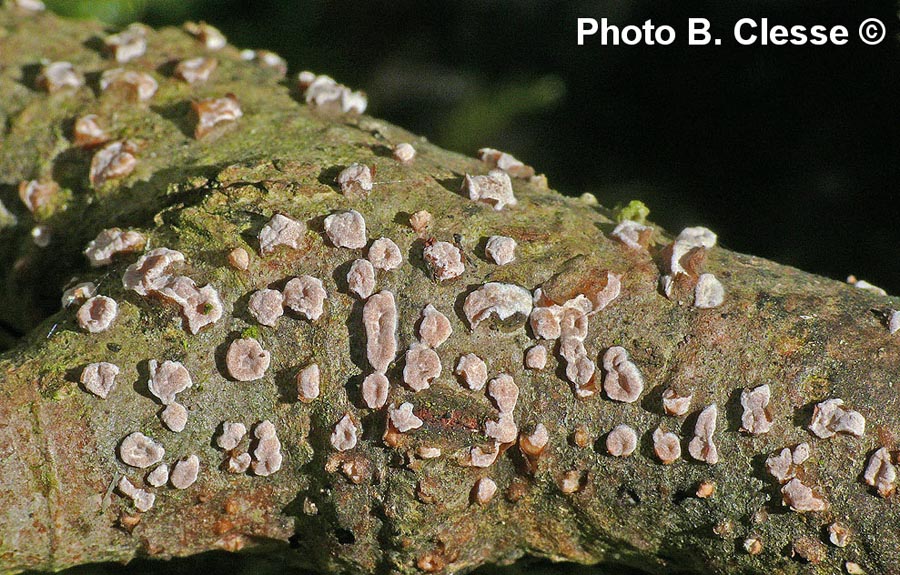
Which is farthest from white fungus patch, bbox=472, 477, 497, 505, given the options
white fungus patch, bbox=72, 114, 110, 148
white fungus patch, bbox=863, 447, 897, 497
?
white fungus patch, bbox=72, 114, 110, 148

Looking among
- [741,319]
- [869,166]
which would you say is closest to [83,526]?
[741,319]

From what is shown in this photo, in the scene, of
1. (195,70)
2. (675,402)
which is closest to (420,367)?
(675,402)

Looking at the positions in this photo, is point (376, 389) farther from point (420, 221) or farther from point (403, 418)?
point (420, 221)

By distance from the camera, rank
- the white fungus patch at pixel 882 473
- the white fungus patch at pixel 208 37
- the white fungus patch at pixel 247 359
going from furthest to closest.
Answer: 1. the white fungus patch at pixel 208 37
2. the white fungus patch at pixel 247 359
3. the white fungus patch at pixel 882 473

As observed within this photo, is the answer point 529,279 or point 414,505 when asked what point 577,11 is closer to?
point 529,279

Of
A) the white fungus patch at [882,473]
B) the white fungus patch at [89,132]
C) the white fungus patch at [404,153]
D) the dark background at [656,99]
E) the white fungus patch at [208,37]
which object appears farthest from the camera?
the dark background at [656,99]
